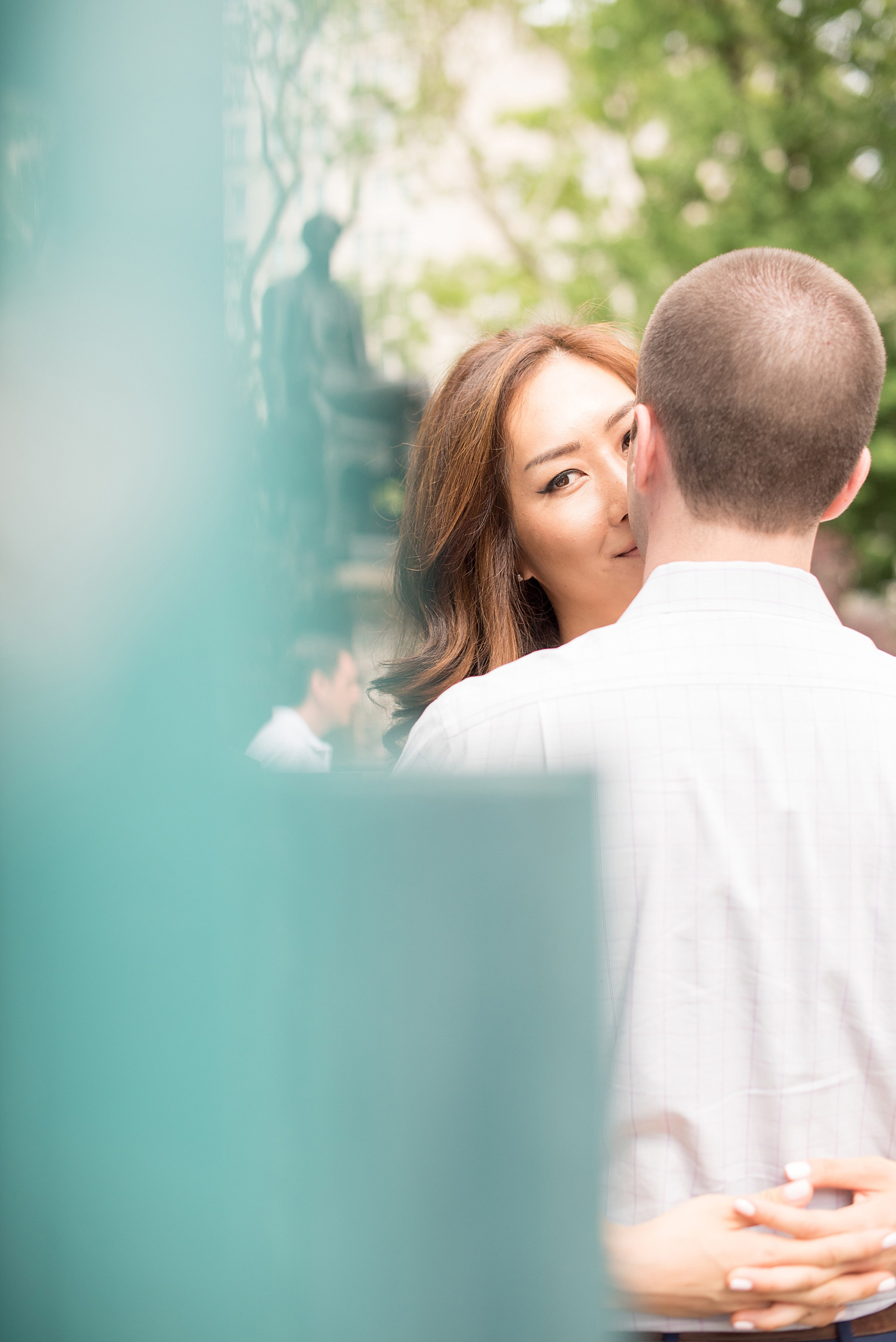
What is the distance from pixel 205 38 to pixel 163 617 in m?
0.45

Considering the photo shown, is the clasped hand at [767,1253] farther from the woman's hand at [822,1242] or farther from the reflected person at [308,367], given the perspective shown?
the reflected person at [308,367]

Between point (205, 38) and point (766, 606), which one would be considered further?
point (766, 606)

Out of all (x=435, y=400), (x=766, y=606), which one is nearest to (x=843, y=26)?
(x=435, y=400)

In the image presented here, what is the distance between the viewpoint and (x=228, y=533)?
914 mm

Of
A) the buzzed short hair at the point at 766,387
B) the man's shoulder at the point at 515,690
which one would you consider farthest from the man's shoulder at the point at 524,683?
the buzzed short hair at the point at 766,387

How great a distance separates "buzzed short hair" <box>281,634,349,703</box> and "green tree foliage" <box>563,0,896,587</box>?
32.1 feet

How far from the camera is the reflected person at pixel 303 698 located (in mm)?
1013

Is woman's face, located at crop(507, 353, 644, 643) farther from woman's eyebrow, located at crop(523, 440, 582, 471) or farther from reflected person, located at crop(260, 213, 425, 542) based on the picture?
reflected person, located at crop(260, 213, 425, 542)

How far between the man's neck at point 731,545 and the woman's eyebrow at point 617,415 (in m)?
0.80

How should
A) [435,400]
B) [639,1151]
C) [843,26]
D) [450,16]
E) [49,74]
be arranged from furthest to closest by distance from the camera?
[450,16], [843,26], [435,400], [639,1151], [49,74]

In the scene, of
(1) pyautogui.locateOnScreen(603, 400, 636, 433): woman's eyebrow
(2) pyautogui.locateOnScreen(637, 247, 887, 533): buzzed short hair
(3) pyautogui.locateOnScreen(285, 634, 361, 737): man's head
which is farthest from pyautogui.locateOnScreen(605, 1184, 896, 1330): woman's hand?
(1) pyautogui.locateOnScreen(603, 400, 636, 433): woman's eyebrow

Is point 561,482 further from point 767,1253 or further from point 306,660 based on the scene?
point 767,1253

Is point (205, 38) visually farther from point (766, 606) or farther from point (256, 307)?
point (766, 606)

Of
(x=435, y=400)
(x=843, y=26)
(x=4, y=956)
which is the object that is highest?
(x=843, y=26)
